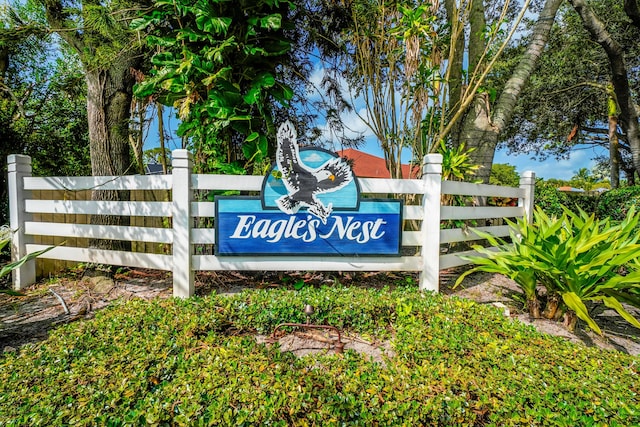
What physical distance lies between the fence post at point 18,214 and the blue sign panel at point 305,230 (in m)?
2.57

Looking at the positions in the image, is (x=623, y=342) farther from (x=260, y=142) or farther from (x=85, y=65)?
(x=85, y=65)

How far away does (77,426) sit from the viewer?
1243 mm

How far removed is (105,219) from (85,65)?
1.72 metres

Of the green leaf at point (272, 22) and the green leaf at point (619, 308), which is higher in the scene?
the green leaf at point (272, 22)

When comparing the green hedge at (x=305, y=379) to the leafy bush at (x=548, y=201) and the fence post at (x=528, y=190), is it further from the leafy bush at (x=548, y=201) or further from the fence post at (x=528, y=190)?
the leafy bush at (x=548, y=201)

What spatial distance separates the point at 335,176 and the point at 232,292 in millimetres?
1599

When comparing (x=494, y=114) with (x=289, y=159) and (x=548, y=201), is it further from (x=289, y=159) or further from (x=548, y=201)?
(x=289, y=159)

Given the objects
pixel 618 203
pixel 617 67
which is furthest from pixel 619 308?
pixel 617 67

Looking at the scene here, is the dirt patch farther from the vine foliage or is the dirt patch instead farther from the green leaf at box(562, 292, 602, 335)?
the vine foliage

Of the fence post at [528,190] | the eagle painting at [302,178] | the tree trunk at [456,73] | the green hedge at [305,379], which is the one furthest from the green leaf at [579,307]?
the tree trunk at [456,73]

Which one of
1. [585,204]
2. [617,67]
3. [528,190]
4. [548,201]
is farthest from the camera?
[585,204]

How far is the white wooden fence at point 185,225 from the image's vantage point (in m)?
2.90

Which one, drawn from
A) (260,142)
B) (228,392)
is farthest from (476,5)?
(228,392)

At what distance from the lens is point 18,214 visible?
11.7 feet
